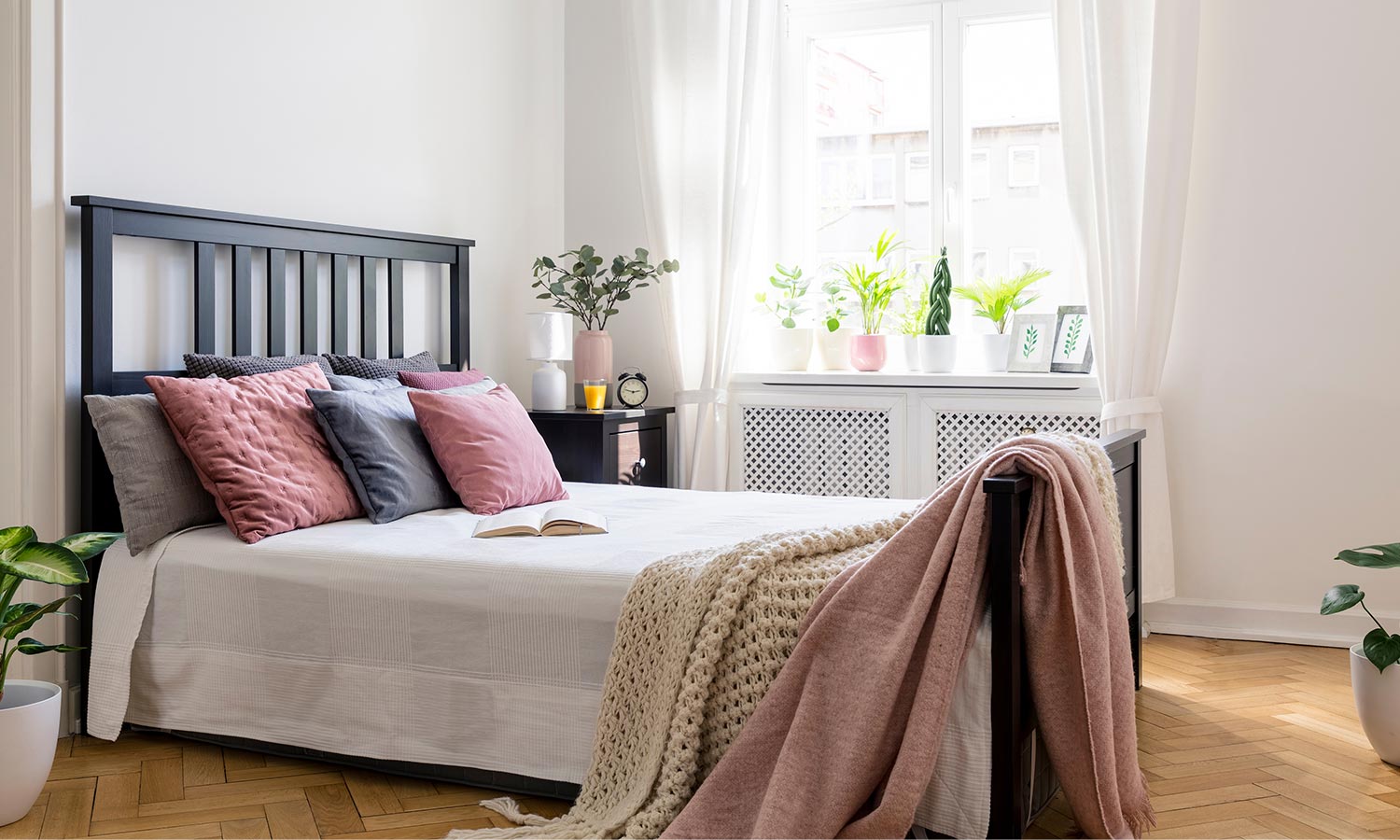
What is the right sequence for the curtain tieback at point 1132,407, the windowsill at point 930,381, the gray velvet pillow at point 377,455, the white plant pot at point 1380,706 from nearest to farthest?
the white plant pot at point 1380,706 → the gray velvet pillow at point 377,455 → the curtain tieback at point 1132,407 → the windowsill at point 930,381

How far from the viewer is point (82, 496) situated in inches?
106

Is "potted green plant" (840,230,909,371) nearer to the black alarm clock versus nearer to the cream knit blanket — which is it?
the black alarm clock

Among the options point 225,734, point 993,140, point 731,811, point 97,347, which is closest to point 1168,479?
point 993,140

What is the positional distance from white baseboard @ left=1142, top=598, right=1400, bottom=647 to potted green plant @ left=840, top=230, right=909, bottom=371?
1241mm

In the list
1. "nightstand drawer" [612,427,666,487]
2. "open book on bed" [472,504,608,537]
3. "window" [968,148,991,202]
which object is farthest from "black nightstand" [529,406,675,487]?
"window" [968,148,991,202]

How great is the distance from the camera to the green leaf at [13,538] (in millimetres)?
2191

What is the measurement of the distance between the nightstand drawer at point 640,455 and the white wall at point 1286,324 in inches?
68.6

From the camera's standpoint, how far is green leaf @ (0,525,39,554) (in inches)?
86.3

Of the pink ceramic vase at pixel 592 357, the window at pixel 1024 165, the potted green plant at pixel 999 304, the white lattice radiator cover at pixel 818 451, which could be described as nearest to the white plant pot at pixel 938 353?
the potted green plant at pixel 999 304

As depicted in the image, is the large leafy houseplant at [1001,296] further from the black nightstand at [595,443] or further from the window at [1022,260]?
the black nightstand at [595,443]

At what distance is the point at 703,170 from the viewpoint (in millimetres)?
4312

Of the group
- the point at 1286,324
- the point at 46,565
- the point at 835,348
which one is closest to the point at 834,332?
the point at 835,348

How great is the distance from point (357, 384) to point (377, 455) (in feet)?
1.16

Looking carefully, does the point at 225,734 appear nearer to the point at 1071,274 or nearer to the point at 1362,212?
the point at 1071,274
